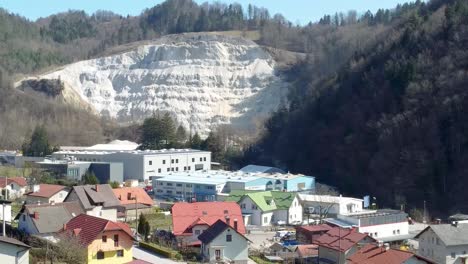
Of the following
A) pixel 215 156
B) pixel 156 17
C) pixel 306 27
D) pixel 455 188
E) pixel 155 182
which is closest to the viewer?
pixel 455 188

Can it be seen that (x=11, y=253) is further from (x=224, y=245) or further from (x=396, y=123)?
(x=396, y=123)

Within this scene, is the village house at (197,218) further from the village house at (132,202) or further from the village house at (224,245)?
the village house at (132,202)

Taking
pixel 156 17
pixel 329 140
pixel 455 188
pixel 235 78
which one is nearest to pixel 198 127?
pixel 235 78

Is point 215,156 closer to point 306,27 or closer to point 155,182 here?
point 155,182

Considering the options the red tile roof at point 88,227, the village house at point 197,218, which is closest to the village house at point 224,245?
the village house at point 197,218

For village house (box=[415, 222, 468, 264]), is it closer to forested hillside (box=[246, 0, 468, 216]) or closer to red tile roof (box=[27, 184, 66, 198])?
forested hillside (box=[246, 0, 468, 216])

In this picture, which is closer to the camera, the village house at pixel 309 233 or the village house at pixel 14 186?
the village house at pixel 309 233
